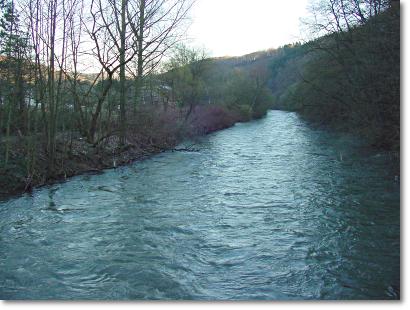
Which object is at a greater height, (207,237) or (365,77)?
(365,77)

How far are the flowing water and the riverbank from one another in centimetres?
67

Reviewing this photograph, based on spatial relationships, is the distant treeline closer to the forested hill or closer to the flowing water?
the forested hill

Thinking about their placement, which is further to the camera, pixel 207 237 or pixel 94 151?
pixel 94 151

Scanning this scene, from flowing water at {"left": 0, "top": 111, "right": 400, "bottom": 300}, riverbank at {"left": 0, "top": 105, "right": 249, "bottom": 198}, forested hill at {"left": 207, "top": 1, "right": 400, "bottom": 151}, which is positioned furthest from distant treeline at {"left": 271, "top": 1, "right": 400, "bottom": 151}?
riverbank at {"left": 0, "top": 105, "right": 249, "bottom": 198}

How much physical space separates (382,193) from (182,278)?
21.9ft

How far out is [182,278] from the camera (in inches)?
223

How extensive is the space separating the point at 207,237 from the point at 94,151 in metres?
9.57

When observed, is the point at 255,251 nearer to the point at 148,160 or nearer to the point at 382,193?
the point at 382,193

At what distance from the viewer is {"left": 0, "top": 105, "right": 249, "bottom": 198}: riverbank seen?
1152 centimetres

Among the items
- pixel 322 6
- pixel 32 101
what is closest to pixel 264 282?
pixel 32 101

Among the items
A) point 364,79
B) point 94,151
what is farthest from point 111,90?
point 364,79

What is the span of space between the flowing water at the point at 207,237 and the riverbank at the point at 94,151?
67 cm

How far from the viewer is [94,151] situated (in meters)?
15.6

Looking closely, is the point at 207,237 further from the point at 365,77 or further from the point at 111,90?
the point at 111,90
